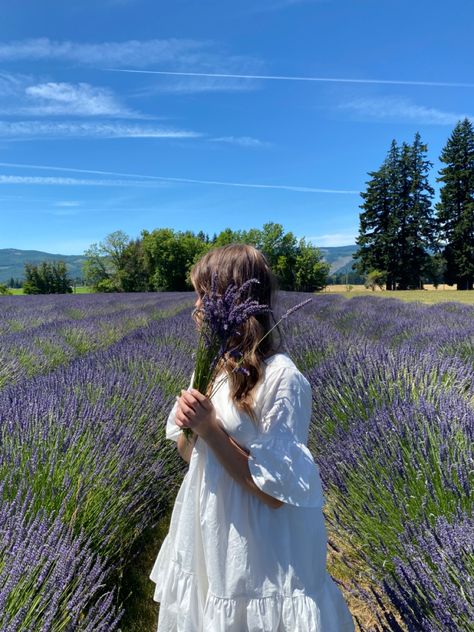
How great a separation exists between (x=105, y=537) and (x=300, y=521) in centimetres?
93

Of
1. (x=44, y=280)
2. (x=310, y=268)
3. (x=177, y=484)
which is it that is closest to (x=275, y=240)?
(x=310, y=268)

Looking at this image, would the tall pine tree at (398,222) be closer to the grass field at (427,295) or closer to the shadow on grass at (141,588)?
the grass field at (427,295)

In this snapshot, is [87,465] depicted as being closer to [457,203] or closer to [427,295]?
[427,295]

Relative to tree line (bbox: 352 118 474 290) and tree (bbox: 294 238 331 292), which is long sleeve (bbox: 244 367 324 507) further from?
tree (bbox: 294 238 331 292)

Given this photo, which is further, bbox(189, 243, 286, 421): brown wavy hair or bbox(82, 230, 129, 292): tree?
bbox(82, 230, 129, 292): tree

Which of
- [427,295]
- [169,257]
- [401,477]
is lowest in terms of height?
[427,295]

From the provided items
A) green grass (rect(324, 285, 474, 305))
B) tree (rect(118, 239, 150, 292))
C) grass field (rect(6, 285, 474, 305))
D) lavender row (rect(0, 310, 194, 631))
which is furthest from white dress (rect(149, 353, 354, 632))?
tree (rect(118, 239, 150, 292))

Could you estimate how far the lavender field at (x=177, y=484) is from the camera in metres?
1.21

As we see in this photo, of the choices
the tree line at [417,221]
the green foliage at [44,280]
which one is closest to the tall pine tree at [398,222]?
the tree line at [417,221]

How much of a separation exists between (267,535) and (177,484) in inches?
72.1

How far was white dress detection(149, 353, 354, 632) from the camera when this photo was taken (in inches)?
48.8

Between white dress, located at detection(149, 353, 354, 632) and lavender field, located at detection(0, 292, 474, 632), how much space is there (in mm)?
160

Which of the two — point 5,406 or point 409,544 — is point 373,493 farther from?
point 5,406

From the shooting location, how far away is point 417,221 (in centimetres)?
5044
